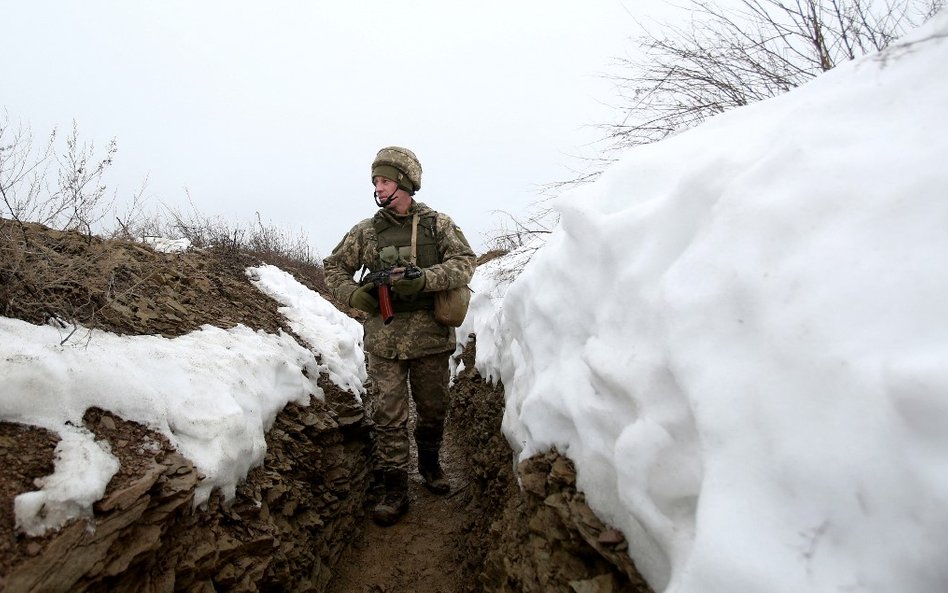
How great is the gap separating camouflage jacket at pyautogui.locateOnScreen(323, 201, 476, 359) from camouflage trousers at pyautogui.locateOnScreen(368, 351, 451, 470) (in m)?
0.13

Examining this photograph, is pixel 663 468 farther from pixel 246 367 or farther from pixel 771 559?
pixel 246 367

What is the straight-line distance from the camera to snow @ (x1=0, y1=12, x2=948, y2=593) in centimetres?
105

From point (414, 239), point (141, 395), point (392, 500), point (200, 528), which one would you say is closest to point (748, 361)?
point (200, 528)

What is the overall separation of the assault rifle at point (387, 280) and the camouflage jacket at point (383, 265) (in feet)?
0.59

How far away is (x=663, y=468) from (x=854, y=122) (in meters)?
1.21

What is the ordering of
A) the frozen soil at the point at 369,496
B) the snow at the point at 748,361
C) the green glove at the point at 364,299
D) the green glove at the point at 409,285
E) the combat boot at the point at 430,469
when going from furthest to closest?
the combat boot at the point at 430,469 < the green glove at the point at 364,299 < the green glove at the point at 409,285 < the frozen soil at the point at 369,496 < the snow at the point at 748,361

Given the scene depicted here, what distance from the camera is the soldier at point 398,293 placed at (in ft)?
12.3

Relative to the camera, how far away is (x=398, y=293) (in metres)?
3.71

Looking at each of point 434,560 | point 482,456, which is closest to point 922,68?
point 482,456

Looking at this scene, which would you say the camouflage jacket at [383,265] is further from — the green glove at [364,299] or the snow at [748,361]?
the snow at [748,361]

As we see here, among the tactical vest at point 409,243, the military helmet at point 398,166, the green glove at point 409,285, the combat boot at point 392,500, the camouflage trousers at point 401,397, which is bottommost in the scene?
the combat boot at point 392,500

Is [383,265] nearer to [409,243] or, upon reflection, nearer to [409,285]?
[409,243]

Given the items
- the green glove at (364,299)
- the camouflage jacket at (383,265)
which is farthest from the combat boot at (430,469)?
the green glove at (364,299)

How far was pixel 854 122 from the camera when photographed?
5.09 ft
